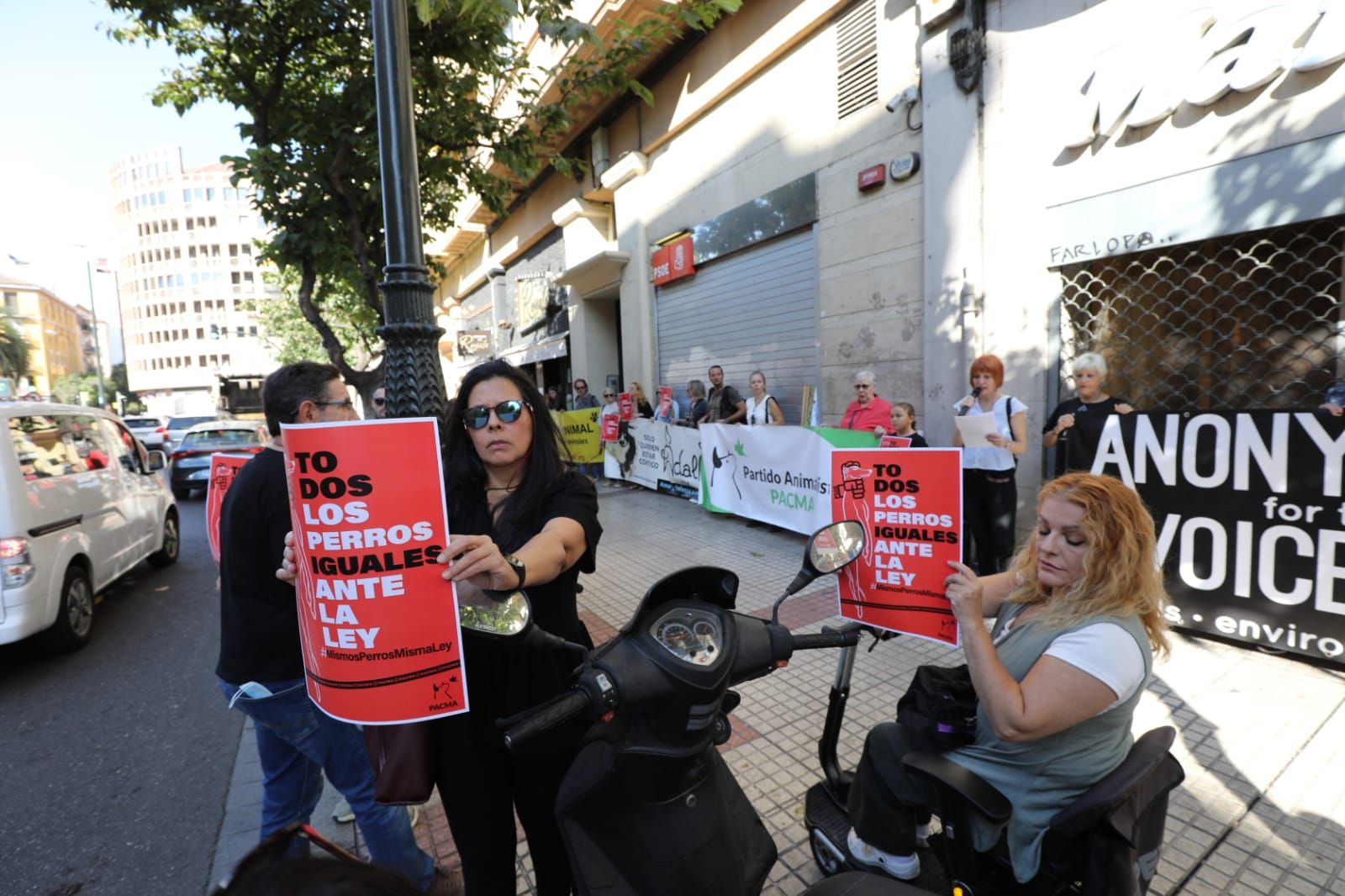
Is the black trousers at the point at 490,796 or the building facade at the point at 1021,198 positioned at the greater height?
the building facade at the point at 1021,198

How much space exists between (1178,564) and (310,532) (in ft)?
16.9

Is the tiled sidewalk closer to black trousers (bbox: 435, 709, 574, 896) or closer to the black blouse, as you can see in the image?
black trousers (bbox: 435, 709, 574, 896)

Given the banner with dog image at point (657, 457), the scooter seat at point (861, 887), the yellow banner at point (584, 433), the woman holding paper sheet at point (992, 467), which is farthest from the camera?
the yellow banner at point (584, 433)

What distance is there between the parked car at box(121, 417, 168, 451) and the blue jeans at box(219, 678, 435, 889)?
18322mm

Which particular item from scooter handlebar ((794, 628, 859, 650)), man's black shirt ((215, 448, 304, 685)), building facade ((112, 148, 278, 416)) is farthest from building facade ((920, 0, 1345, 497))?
building facade ((112, 148, 278, 416))

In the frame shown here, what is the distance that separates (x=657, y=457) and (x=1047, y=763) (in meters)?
9.05

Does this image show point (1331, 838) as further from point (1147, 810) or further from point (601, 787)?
point (601, 787)

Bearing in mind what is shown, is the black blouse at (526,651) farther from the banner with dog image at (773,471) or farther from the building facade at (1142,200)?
the building facade at (1142,200)

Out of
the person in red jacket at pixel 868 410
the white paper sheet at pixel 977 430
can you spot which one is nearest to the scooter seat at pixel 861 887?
the white paper sheet at pixel 977 430

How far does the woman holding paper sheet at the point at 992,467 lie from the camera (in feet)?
17.0

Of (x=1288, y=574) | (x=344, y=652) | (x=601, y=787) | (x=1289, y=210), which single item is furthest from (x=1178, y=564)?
(x=344, y=652)

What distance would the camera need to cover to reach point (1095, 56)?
5.58m

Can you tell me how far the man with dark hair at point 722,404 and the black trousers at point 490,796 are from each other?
7.61m

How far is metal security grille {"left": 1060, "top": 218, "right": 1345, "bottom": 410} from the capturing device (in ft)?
15.8
